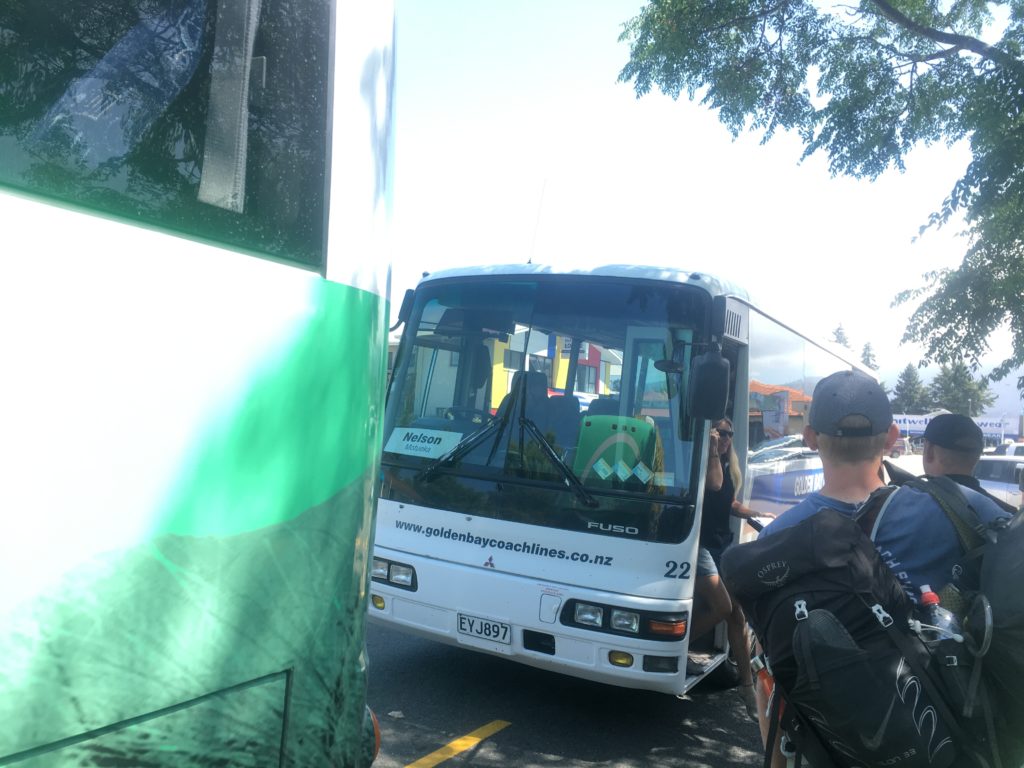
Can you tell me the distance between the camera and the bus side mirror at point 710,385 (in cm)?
506

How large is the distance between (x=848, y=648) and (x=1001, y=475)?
17779 millimetres

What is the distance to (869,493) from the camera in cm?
271

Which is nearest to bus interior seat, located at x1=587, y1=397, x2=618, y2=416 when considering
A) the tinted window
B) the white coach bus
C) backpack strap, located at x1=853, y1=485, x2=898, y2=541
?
the white coach bus

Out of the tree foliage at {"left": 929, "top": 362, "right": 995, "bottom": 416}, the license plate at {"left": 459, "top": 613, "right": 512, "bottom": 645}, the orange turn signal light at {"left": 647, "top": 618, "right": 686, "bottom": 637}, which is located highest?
the tree foliage at {"left": 929, "top": 362, "right": 995, "bottom": 416}

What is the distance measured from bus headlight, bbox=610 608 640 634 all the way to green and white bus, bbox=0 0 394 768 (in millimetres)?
2801

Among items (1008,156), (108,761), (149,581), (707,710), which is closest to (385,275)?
(149,581)

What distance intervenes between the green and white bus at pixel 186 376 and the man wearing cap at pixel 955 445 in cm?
297

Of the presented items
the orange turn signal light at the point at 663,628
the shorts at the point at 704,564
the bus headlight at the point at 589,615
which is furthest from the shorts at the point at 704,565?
the bus headlight at the point at 589,615

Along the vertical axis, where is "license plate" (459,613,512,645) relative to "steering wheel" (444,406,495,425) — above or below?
below

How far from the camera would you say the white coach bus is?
5078mm

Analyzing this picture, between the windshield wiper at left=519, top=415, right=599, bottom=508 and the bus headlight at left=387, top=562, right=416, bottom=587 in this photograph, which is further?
the bus headlight at left=387, top=562, right=416, bottom=587

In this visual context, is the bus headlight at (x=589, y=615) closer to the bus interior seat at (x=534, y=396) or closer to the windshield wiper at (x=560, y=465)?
the windshield wiper at (x=560, y=465)

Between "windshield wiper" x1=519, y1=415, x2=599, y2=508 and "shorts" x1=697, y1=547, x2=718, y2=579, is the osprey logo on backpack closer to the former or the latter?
"windshield wiper" x1=519, y1=415, x2=599, y2=508

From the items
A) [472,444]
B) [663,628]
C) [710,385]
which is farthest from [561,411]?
[663,628]
